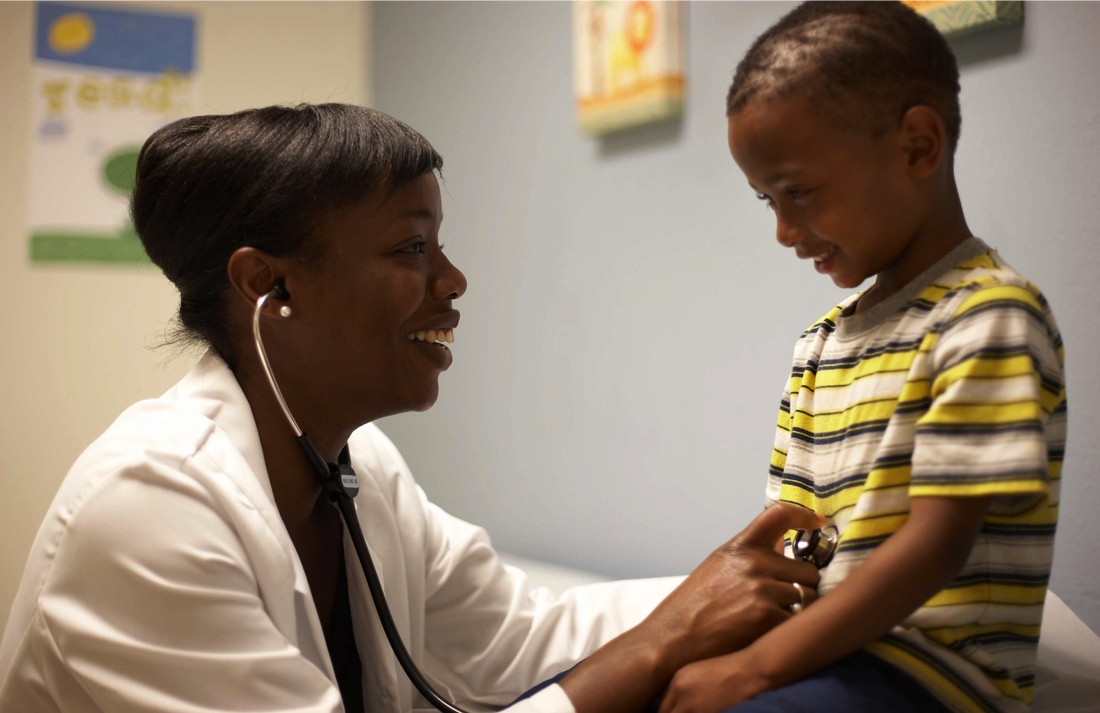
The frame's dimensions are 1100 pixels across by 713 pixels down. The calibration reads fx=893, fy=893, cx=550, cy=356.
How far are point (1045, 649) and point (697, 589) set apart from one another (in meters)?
0.42

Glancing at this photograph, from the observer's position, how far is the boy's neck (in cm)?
86

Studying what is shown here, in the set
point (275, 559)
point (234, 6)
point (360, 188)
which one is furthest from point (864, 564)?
point (234, 6)

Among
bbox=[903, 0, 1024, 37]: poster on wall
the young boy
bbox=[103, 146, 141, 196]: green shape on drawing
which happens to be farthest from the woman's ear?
bbox=[103, 146, 141, 196]: green shape on drawing

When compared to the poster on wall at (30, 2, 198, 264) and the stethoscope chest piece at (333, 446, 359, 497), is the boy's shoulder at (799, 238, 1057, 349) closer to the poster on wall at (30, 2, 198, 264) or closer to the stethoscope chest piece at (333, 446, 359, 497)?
the stethoscope chest piece at (333, 446, 359, 497)

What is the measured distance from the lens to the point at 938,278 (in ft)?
2.75

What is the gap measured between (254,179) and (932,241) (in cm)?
78

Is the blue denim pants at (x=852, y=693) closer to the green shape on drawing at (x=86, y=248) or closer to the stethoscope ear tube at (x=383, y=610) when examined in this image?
the stethoscope ear tube at (x=383, y=610)

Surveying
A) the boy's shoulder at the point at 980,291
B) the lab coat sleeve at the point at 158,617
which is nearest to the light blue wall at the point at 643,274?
the boy's shoulder at the point at 980,291

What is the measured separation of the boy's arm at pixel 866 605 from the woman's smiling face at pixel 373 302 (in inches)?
22.5

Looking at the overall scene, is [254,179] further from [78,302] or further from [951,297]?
[78,302]

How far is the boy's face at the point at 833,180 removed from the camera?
83 centimetres

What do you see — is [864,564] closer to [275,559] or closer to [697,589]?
[697,589]

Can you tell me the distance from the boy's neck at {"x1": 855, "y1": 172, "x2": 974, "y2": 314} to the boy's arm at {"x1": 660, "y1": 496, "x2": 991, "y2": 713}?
246mm

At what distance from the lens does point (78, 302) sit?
95.1 inches
